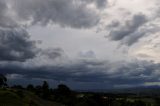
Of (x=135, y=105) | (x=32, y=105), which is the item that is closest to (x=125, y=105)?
(x=135, y=105)

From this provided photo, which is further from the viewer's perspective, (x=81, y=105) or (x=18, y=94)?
(x=81, y=105)

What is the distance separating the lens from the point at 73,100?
646ft

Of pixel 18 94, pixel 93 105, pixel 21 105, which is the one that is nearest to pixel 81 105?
pixel 93 105

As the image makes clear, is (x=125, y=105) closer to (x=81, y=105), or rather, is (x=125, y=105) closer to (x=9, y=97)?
(x=81, y=105)

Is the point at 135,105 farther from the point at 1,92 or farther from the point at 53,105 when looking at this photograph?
the point at 1,92

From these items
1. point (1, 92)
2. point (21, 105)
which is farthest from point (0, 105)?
point (1, 92)

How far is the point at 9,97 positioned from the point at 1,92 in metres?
10.1

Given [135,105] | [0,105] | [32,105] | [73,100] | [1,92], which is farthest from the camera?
[73,100]

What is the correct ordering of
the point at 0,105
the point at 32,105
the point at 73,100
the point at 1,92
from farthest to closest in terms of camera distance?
the point at 73,100 < the point at 1,92 < the point at 32,105 < the point at 0,105

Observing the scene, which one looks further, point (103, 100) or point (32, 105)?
point (103, 100)

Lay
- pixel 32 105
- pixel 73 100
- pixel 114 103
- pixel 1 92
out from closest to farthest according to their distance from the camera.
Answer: pixel 32 105
pixel 1 92
pixel 114 103
pixel 73 100

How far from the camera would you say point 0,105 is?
125 meters

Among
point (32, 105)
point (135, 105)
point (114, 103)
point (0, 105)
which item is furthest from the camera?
point (114, 103)

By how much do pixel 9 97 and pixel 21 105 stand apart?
12859mm
